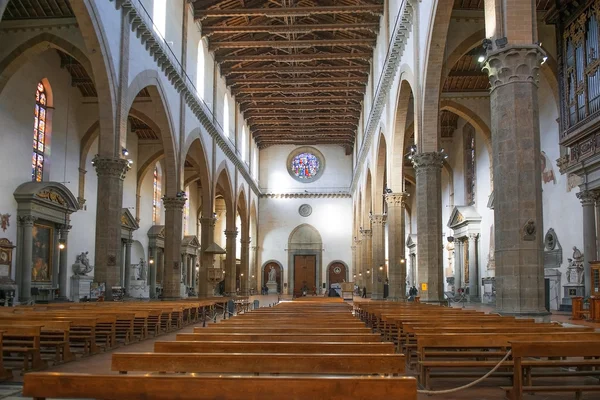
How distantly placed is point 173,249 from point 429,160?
12224 mm

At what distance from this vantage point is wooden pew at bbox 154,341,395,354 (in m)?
5.02

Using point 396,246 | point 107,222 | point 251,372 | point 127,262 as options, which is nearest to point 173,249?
point 127,262

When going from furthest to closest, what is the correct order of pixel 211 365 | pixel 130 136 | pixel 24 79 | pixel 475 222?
pixel 130 136 < pixel 475 222 < pixel 24 79 < pixel 211 365

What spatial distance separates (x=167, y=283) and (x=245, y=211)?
66.7 feet

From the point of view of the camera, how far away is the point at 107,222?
691 inches

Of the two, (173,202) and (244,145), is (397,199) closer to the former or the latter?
(173,202)

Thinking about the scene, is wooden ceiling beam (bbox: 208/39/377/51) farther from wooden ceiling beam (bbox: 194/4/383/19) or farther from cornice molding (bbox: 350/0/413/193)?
cornice molding (bbox: 350/0/413/193)

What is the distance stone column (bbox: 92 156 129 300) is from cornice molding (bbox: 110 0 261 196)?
487 centimetres

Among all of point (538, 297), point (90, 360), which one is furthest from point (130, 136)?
point (538, 297)

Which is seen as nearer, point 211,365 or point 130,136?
point 211,365

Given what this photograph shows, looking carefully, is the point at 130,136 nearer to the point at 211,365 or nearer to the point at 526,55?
the point at 526,55

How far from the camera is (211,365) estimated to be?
418 cm

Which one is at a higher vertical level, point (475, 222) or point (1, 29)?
point (1, 29)

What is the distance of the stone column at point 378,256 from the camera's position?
101 ft
